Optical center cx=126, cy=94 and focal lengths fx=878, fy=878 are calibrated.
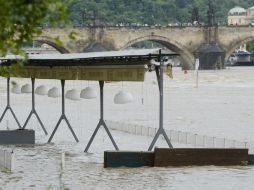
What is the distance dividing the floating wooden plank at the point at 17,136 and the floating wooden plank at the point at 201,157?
7668 millimetres

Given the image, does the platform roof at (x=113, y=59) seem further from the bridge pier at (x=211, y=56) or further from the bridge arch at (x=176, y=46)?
the bridge pier at (x=211, y=56)

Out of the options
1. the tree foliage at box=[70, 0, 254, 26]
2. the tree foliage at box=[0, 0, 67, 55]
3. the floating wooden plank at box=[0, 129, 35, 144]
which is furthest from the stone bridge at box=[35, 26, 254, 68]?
the tree foliage at box=[0, 0, 67, 55]

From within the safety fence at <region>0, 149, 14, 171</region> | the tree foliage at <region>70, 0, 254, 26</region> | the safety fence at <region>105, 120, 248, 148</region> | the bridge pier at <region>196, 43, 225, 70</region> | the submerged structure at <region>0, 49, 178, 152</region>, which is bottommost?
the safety fence at <region>0, 149, 14, 171</region>

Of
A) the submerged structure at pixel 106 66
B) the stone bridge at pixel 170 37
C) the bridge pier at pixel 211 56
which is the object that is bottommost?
the submerged structure at pixel 106 66

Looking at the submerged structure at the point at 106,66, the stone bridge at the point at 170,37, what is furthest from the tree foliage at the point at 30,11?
the stone bridge at the point at 170,37

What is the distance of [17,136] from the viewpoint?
90.9 ft

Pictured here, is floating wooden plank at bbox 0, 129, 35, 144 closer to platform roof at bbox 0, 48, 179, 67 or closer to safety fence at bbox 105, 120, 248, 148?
platform roof at bbox 0, 48, 179, 67

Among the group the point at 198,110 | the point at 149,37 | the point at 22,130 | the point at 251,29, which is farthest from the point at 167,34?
the point at 22,130

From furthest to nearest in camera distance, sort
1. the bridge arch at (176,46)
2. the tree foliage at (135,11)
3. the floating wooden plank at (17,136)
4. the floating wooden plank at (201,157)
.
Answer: the tree foliage at (135,11) → the bridge arch at (176,46) → the floating wooden plank at (17,136) → the floating wooden plank at (201,157)

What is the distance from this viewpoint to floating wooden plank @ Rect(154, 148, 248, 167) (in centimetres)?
2102

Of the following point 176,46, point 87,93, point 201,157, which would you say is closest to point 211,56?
point 176,46

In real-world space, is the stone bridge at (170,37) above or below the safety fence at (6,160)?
above

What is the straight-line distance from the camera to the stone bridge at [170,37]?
11975 centimetres

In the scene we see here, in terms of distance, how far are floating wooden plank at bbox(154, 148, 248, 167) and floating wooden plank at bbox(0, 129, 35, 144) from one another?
7668mm
